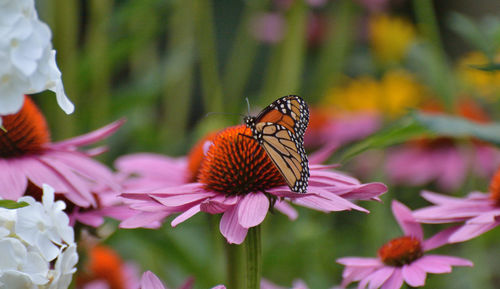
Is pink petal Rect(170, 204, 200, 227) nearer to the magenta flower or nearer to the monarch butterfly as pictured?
the monarch butterfly

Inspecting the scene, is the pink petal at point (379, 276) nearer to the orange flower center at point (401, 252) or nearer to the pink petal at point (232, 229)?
the orange flower center at point (401, 252)

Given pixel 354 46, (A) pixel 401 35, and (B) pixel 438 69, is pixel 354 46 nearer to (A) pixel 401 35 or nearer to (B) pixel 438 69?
(A) pixel 401 35

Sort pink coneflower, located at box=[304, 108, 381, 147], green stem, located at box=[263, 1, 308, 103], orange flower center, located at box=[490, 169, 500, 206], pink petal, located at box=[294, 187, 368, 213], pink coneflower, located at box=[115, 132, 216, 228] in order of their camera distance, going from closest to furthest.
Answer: pink petal, located at box=[294, 187, 368, 213], orange flower center, located at box=[490, 169, 500, 206], pink coneflower, located at box=[115, 132, 216, 228], green stem, located at box=[263, 1, 308, 103], pink coneflower, located at box=[304, 108, 381, 147]

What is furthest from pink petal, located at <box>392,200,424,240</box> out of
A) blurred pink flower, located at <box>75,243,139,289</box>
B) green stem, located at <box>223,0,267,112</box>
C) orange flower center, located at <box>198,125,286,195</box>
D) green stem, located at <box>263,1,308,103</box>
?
green stem, located at <box>223,0,267,112</box>

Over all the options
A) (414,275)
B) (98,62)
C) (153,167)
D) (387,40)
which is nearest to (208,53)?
(98,62)

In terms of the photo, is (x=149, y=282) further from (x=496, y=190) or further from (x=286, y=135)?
(x=496, y=190)

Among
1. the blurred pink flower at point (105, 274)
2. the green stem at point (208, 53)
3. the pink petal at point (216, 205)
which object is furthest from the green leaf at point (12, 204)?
the green stem at point (208, 53)
